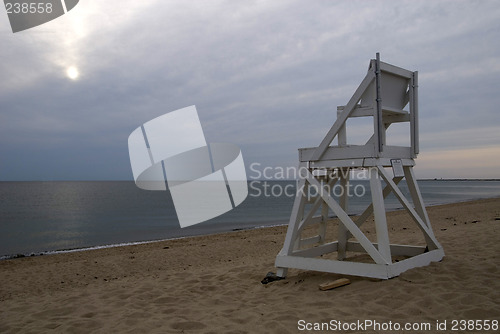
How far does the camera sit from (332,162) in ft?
17.4

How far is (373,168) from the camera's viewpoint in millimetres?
4973

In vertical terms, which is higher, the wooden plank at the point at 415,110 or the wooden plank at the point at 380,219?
the wooden plank at the point at 415,110

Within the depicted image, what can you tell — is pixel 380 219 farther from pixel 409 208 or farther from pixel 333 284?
pixel 333 284

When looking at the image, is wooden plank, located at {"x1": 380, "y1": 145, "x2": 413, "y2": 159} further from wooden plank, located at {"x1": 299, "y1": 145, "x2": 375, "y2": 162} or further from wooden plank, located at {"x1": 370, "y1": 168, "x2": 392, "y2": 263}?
wooden plank, located at {"x1": 370, "y1": 168, "x2": 392, "y2": 263}

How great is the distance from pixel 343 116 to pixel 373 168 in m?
0.80

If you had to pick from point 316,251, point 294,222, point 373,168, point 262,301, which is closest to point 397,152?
point 373,168

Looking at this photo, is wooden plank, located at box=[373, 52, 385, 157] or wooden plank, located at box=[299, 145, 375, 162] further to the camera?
wooden plank, located at box=[299, 145, 375, 162]

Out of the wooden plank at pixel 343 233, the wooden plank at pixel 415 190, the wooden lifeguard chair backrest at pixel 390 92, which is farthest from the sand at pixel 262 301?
the wooden lifeguard chair backrest at pixel 390 92

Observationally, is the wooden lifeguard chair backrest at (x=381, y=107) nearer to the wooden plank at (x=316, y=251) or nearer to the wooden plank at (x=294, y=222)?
the wooden plank at (x=294, y=222)

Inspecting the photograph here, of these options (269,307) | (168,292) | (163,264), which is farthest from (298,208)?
(163,264)

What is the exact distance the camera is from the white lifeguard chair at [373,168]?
4848 millimetres

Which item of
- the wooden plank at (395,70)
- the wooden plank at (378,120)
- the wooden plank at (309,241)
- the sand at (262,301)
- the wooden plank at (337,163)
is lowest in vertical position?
the sand at (262,301)

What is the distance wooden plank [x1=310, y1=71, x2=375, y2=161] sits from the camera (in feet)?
16.2

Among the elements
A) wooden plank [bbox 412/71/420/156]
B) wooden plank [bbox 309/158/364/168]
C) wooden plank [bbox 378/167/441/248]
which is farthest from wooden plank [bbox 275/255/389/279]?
wooden plank [bbox 412/71/420/156]
